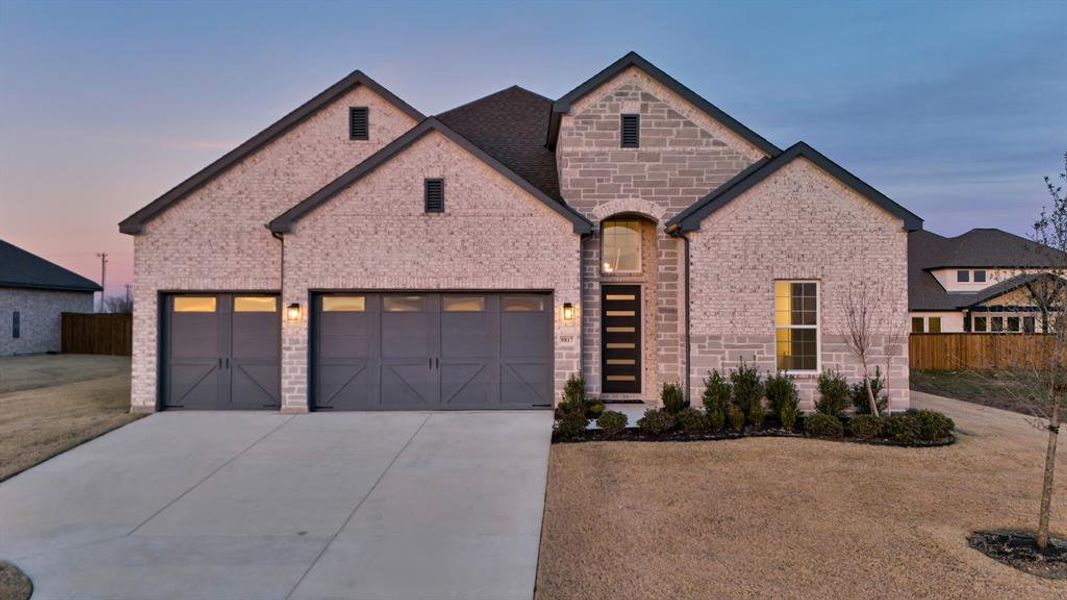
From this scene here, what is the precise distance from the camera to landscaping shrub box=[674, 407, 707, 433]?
1058 cm

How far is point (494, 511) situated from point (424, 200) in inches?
282

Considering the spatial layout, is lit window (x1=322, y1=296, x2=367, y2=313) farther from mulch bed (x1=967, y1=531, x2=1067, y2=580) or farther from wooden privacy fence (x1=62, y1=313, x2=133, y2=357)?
wooden privacy fence (x1=62, y1=313, x2=133, y2=357)

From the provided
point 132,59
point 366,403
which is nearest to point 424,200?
point 366,403

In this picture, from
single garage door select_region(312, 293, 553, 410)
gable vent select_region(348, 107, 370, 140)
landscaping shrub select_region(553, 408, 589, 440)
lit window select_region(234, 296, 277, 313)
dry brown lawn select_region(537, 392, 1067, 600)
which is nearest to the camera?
dry brown lawn select_region(537, 392, 1067, 600)

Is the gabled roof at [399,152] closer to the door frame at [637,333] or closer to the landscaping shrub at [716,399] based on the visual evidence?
the door frame at [637,333]

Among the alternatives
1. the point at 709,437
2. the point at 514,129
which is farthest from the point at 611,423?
the point at 514,129

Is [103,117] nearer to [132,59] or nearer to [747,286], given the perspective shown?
[132,59]

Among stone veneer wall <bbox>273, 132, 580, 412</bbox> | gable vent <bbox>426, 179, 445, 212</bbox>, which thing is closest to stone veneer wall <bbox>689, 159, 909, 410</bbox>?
stone veneer wall <bbox>273, 132, 580, 412</bbox>

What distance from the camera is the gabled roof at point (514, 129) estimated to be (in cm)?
1478

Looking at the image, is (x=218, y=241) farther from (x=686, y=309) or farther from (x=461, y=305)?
(x=686, y=309)

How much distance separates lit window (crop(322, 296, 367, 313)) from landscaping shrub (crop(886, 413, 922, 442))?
32.8 feet

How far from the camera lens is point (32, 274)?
27625mm

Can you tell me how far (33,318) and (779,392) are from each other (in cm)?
3150

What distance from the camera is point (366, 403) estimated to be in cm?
1234
